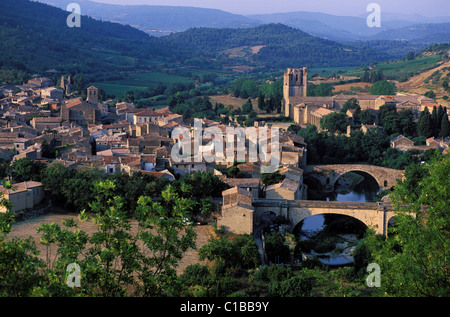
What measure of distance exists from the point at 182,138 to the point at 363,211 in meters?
9.00

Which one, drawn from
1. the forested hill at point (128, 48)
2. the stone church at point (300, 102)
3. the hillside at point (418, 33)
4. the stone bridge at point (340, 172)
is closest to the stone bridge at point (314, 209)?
the stone bridge at point (340, 172)

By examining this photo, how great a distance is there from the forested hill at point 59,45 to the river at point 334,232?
29905 mm

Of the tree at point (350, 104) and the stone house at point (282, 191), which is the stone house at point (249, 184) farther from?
the tree at point (350, 104)

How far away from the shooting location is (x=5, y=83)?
38.2 metres

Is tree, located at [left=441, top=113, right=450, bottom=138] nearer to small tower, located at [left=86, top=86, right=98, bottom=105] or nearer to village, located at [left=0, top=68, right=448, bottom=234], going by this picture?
village, located at [left=0, top=68, right=448, bottom=234]

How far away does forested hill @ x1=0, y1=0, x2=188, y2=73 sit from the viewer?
165 feet

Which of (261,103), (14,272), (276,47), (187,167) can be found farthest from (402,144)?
(276,47)

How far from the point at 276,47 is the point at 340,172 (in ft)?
294

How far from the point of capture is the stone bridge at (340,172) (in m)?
23.5

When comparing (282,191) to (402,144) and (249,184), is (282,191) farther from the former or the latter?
(402,144)

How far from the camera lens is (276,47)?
111 metres

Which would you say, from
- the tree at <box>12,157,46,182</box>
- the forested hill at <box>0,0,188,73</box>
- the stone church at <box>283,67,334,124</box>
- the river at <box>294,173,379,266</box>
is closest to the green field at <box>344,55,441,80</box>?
the stone church at <box>283,67,334,124</box>
